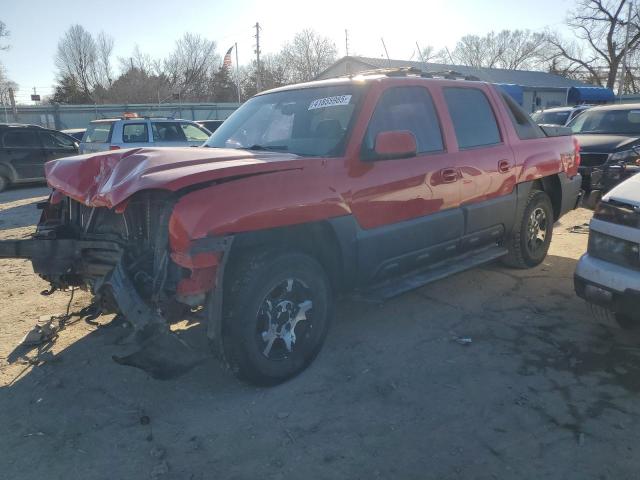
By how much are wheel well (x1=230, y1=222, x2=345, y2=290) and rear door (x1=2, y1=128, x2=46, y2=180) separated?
1236 cm

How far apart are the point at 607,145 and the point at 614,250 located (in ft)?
19.1

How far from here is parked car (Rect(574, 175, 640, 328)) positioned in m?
3.31

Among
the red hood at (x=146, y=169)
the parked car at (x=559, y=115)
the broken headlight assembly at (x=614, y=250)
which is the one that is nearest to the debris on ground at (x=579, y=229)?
the broken headlight assembly at (x=614, y=250)

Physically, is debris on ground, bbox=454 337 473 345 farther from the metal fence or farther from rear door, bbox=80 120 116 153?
the metal fence

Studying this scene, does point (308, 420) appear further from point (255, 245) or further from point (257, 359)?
point (255, 245)

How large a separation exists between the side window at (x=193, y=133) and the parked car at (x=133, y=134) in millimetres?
33

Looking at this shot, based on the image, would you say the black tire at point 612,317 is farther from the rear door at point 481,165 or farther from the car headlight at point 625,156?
the car headlight at point 625,156

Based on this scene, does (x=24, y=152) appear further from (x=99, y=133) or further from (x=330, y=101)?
(x=330, y=101)

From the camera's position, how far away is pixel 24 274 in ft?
18.7

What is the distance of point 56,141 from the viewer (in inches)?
537

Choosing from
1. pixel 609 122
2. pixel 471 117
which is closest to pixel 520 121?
pixel 471 117

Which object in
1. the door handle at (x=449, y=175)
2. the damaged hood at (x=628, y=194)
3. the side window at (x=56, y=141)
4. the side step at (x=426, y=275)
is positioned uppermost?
the door handle at (x=449, y=175)

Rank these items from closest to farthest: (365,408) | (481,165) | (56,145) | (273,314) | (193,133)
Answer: (365,408) → (273,314) → (481,165) → (193,133) → (56,145)

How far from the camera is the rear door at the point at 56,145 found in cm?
1341
